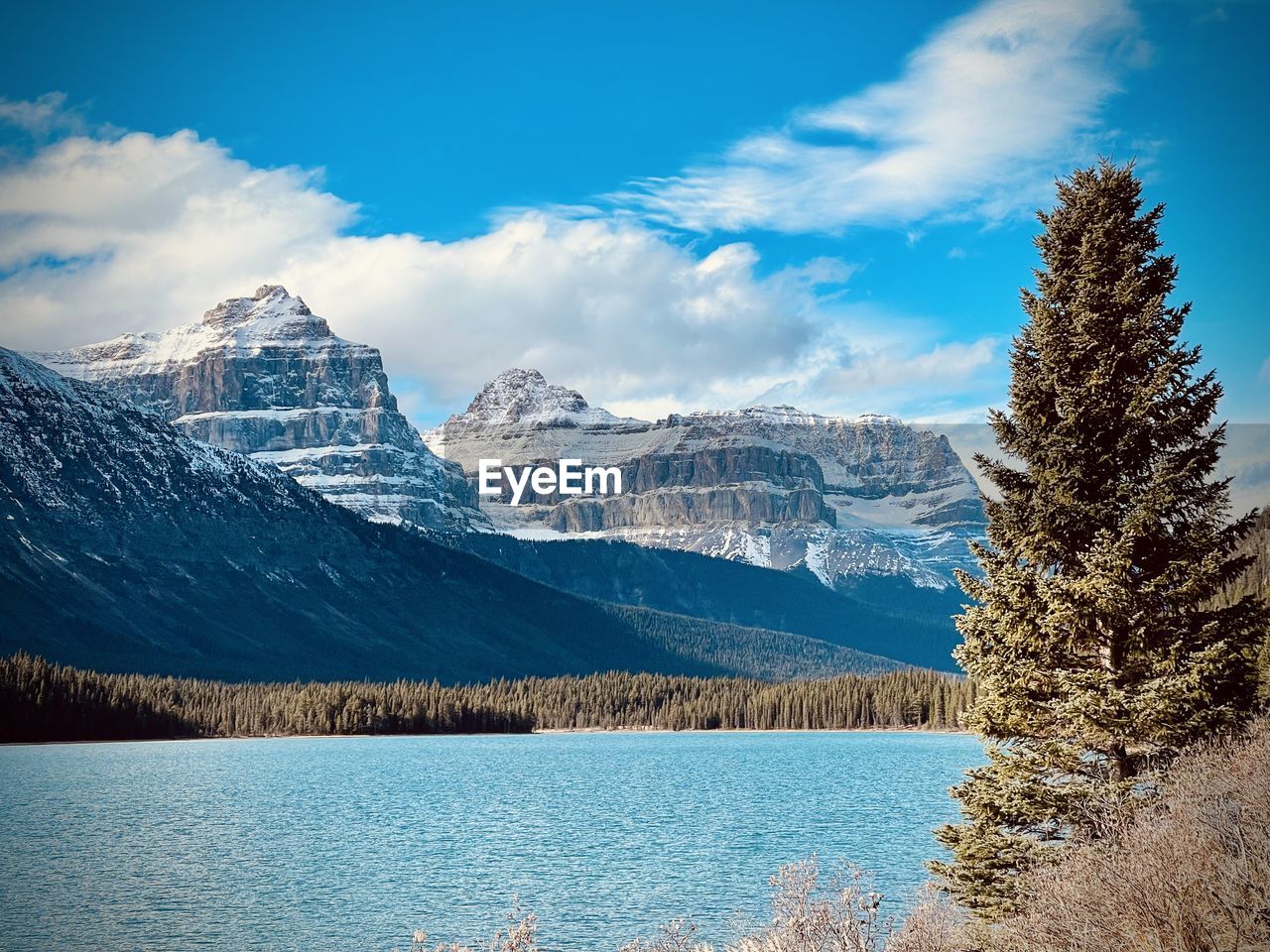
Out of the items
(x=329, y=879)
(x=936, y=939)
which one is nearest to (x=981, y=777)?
(x=936, y=939)

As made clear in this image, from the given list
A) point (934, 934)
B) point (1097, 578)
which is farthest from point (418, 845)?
point (1097, 578)

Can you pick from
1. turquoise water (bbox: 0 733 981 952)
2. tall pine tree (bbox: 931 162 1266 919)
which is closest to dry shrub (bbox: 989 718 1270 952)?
tall pine tree (bbox: 931 162 1266 919)

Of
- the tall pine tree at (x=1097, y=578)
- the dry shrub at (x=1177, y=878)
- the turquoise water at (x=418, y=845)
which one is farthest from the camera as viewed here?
the turquoise water at (x=418, y=845)

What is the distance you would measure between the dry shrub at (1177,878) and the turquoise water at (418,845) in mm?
23295

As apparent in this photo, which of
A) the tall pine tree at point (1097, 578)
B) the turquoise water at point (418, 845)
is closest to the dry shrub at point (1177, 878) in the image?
the tall pine tree at point (1097, 578)

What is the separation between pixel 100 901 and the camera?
176 feet

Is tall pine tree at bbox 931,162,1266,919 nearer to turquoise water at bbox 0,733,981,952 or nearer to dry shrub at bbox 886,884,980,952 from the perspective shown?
dry shrub at bbox 886,884,980,952

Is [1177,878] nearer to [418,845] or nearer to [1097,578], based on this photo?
[1097,578]

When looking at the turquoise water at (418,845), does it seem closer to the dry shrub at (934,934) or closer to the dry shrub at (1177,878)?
the dry shrub at (934,934)

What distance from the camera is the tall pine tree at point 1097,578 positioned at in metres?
24.1

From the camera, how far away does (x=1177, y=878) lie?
18.2m

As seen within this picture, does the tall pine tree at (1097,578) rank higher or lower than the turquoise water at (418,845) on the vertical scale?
higher

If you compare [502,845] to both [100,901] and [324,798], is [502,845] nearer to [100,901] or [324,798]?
[100,901]

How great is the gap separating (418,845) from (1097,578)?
5556 centimetres
